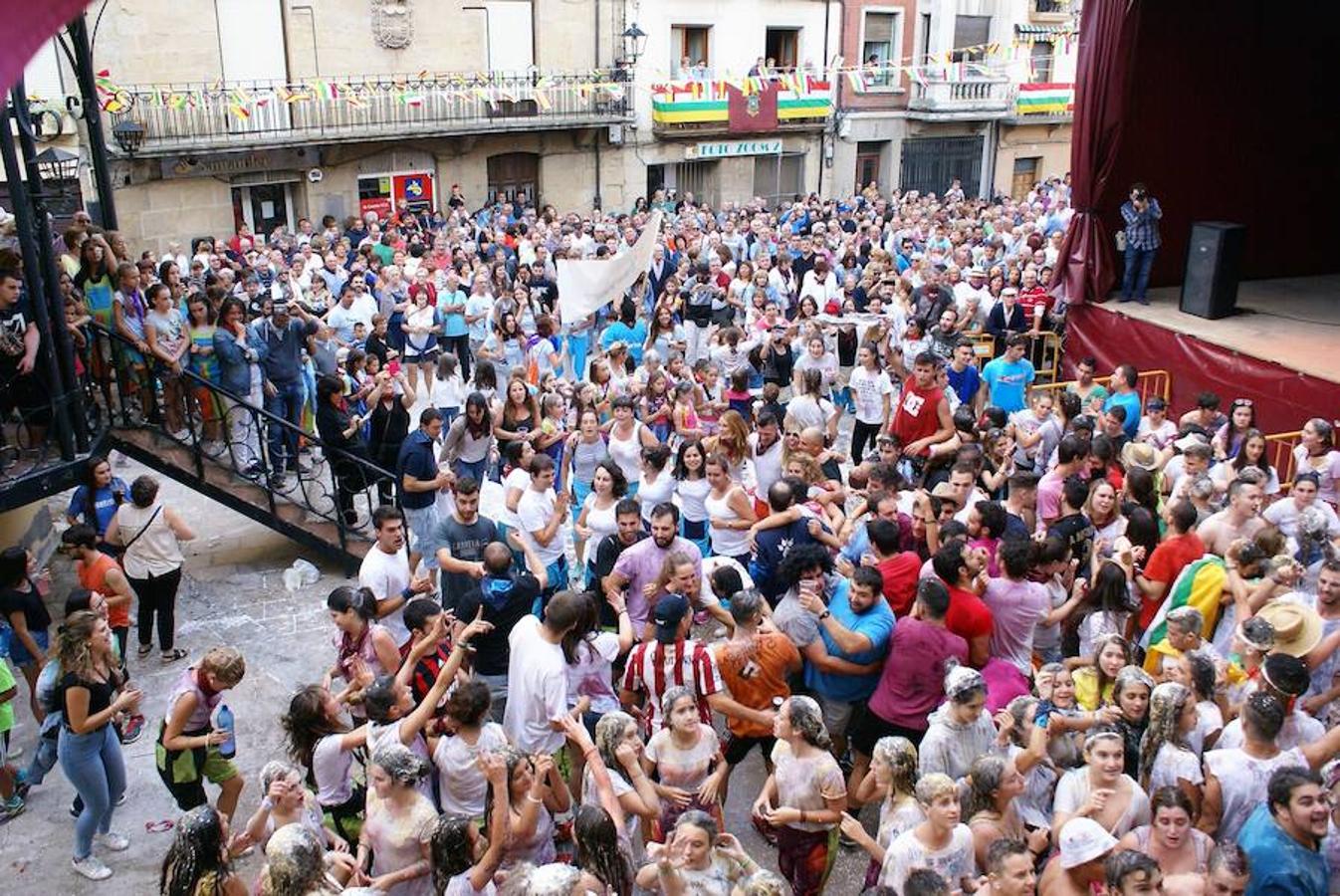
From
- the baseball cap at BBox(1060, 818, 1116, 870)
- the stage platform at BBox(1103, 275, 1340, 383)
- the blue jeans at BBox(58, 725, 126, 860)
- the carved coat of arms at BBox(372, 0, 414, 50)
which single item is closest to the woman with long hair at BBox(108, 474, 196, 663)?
the blue jeans at BBox(58, 725, 126, 860)

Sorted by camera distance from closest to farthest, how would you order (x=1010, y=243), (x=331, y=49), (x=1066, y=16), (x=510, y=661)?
(x=510, y=661) → (x=1010, y=243) → (x=331, y=49) → (x=1066, y=16)

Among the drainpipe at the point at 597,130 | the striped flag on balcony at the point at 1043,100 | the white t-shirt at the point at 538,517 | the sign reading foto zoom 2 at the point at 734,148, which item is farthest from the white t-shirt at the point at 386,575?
the striped flag on balcony at the point at 1043,100

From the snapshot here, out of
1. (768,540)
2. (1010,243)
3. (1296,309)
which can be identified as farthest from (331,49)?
(768,540)

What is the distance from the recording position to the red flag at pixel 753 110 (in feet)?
89.4

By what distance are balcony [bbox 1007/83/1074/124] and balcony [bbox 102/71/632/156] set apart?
478 inches

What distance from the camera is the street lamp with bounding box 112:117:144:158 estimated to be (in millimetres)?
17203

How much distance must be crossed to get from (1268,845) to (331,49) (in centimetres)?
2109

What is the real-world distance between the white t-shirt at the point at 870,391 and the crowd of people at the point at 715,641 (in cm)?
4

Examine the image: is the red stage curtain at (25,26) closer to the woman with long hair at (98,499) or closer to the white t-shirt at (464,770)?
the white t-shirt at (464,770)

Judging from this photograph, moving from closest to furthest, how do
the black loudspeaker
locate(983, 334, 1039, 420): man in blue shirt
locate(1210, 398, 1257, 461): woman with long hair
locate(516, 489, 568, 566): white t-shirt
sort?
locate(516, 489, 568, 566): white t-shirt → locate(1210, 398, 1257, 461): woman with long hair → locate(983, 334, 1039, 420): man in blue shirt → the black loudspeaker

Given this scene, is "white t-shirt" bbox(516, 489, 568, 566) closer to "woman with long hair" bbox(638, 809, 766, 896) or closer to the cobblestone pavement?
the cobblestone pavement

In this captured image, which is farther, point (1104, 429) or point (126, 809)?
point (1104, 429)

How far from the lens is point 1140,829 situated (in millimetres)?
4109

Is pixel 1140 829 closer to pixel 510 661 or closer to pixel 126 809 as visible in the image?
pixel 510 661
